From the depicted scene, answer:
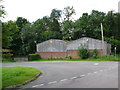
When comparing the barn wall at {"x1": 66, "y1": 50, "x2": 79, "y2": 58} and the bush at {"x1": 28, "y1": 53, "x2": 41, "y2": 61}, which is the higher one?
the barn wall at {"x1": 66, "y1": 50, "x2": 79, "y2": 58}

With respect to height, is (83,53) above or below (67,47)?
below

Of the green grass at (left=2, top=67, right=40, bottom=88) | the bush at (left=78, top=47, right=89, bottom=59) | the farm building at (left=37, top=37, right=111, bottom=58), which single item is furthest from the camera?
the farm building at (left=37, top=37, right=111, bottom=58)

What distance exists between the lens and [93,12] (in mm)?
50500

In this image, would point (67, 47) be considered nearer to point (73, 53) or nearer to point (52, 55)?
point (73, 53)

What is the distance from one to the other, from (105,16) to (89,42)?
1587cm

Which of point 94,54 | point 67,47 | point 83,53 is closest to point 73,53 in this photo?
point 67,47

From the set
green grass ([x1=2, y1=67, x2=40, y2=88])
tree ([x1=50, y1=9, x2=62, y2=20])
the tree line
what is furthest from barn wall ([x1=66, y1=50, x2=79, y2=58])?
tree ([x1=50, y1=9, x2=62, y2=20])

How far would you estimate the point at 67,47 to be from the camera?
36.5 meters

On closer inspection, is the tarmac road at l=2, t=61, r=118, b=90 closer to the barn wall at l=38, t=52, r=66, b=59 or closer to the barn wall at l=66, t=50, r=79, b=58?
the barn wall at l=66, t=50, r=79, b=58

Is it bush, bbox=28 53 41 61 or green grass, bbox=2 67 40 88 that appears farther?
bush, bbox=28 53 41 61

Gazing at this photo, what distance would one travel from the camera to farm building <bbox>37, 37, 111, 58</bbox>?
109 feet

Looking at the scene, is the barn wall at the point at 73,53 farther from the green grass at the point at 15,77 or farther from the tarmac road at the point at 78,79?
the green grass at the point at 15,77

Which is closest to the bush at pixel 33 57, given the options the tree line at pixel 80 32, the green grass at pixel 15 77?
the tree line at pixel 80 32

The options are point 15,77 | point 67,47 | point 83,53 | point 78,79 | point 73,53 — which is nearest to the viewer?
point 78,79
